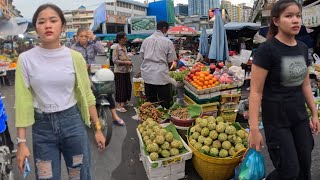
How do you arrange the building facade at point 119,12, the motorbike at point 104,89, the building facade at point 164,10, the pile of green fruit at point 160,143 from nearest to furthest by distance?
the pile of green fruit at point 160,143, the motorbike at point 104,89, the building facade at point 164,10, the building facade at point 119,12

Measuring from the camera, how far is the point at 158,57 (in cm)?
526

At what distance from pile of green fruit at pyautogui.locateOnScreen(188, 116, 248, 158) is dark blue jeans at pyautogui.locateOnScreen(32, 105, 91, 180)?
1.66 meters

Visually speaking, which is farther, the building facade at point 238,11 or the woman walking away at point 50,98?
the building facade at point 238,11

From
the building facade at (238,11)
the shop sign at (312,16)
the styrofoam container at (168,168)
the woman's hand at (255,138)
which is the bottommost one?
the styrofoam container at (168,168)

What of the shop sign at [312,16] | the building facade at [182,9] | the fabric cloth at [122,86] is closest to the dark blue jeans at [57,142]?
the fabric cloth at [122,86]

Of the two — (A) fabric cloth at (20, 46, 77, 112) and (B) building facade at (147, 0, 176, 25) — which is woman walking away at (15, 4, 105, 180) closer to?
(A) fabric cloth at (20, 46, 77, 112)

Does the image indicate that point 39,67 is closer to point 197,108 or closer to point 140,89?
point 197,108

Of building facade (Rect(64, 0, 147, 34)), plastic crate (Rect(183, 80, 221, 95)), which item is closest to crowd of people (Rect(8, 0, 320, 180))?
plastic crate (Rect(183, 80, 221, 95))

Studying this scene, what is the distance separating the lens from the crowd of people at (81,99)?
2.09 m

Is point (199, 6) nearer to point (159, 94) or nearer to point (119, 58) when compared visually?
point (119, 58)

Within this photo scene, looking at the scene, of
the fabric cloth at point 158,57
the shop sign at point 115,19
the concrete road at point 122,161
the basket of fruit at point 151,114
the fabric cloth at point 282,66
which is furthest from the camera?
the shop sign at point 115,19

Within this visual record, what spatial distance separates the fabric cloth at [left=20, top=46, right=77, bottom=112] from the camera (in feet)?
6.84

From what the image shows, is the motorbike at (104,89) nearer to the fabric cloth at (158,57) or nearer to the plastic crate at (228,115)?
the fabric cloth at (158,57)

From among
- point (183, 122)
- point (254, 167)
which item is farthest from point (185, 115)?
point (254, 167)
